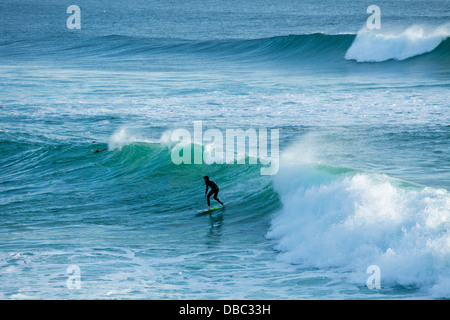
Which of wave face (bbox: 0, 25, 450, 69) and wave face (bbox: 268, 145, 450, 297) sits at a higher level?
wave face (bbox: 0, 25, 450, 69)

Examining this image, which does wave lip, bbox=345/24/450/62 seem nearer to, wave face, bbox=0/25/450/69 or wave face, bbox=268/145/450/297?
wave face, bbox=0/25/450/69

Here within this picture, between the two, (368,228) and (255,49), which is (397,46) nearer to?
(255,49)

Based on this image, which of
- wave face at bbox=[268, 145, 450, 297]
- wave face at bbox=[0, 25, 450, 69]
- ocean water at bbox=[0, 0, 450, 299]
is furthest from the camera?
wave face at bbox=[0, 25, 450, 69]

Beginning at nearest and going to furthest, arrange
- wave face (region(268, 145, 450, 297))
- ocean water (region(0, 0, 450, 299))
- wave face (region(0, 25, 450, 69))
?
wave face (region(268, 145, 450, 297)) < ocean water (region(0, 0, 450, 299)) < wave face (region(0, 25, 450, 69))

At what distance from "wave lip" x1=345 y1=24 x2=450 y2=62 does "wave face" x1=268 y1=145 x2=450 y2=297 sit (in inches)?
1103

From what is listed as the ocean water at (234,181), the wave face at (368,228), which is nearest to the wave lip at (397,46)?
the ocean water at (234,181)

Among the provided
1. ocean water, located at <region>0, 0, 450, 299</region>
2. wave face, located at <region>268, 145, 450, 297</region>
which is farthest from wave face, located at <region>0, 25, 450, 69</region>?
wave face, located at <region>268, 145, 450, 297</region>

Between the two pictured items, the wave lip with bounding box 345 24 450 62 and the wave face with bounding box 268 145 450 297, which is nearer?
the wave face with bounding box 268 145 450 297

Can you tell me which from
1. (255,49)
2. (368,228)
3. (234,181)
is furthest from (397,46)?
Answer: (368,228)

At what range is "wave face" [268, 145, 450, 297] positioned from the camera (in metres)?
9.20

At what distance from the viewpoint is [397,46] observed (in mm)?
40781

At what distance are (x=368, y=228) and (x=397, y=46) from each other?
3224cm

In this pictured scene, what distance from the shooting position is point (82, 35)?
208 ft
